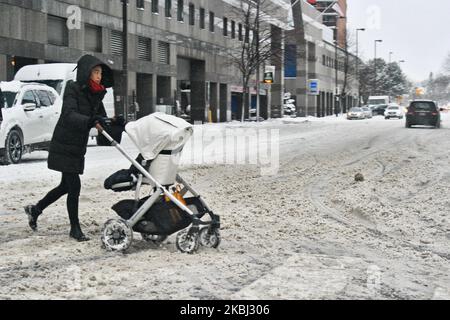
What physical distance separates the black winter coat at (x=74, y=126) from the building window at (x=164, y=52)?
3515 centimetres

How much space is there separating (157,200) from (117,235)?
1.64 ft

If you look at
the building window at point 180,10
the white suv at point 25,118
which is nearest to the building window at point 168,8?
the building window at point 180,10

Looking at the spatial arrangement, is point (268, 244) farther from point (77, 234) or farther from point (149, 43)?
point (149, 43)

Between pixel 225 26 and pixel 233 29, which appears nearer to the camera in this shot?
pixel 225 26

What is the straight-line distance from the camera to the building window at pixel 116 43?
35.9 m

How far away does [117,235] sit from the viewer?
6449 mm

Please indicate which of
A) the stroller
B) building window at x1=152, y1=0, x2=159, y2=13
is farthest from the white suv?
building window at x1=152, y1=0, x2=159, y2=13

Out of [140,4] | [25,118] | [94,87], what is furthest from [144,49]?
[94,87]

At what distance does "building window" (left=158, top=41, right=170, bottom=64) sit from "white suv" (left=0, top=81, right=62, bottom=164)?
24298mm

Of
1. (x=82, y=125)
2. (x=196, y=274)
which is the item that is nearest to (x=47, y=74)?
(x=82, y=125)

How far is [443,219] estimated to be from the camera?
8703mm

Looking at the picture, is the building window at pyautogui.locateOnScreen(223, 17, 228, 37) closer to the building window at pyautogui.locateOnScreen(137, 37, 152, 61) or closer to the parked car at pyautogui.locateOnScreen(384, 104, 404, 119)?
the building window at pyautogui.locateOnScreen(137, 37, 152, 61)

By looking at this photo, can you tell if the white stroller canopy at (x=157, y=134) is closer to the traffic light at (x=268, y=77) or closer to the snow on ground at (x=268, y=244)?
the snow on ground at (x=268, y=244)
